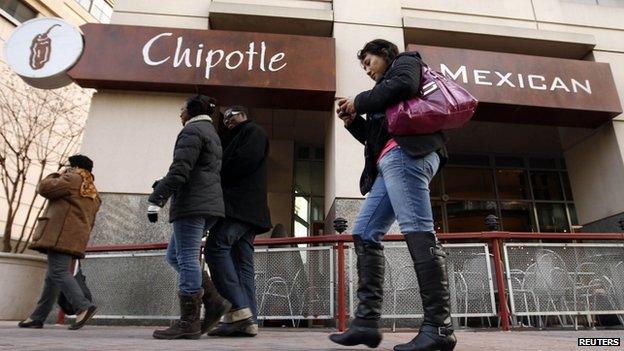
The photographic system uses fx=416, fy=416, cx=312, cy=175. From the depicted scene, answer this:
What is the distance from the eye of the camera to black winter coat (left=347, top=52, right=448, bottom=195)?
2324 millimetres

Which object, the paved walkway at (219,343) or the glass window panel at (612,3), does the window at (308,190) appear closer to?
the paved walkway at (219,343)

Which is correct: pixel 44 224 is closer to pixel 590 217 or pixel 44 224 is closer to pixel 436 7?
pixel 436 7

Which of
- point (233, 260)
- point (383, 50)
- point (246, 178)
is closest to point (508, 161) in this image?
point (246, 178)

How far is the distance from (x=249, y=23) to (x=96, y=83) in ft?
9.03

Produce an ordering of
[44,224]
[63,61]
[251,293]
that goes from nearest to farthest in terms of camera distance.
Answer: [251,293] < [44,224] < [63,61]

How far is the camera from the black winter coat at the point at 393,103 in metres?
2.32

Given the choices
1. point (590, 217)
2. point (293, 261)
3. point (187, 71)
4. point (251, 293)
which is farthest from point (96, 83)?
point (590, 217)

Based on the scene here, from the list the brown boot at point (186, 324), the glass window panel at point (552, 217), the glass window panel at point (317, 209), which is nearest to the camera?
the brown boot at point (186, 324)

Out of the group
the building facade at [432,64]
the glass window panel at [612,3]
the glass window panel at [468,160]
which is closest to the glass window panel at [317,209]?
the building facade at [432,64]

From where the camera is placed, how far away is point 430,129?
234 centimetres

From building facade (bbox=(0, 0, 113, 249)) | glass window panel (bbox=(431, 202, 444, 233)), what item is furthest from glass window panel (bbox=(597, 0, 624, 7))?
building facade (bbox=(0, 0, 113, 249))

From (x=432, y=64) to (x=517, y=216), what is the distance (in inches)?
220

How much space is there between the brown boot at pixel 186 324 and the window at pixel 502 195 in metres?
8.05

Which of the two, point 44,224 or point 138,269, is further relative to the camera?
point 138,269
